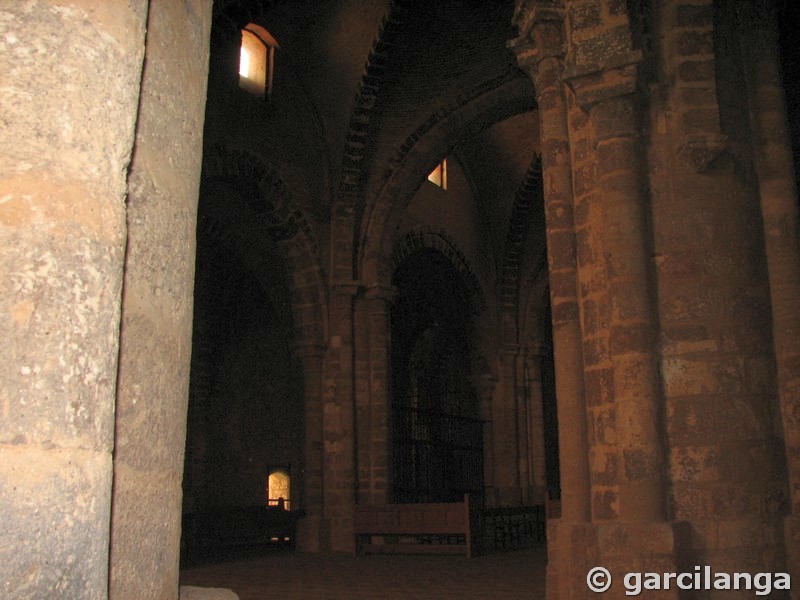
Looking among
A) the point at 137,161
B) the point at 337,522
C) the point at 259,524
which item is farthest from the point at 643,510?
the point at 259,524

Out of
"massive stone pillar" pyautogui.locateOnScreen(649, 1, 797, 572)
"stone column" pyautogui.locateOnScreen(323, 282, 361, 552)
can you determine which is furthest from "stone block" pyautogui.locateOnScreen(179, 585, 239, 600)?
"stone column" pyautogui.locateOnScreen(323, 282, 361, 552)

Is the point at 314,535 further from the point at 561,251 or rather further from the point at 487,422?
the point at 561,251

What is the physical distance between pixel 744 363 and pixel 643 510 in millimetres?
1196

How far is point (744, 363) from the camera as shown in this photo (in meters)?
5.42

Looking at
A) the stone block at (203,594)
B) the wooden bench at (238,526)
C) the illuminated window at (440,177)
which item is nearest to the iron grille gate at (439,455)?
the wooden bench at (238,526)

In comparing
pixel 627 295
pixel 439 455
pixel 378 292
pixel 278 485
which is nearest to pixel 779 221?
pixel 627 295

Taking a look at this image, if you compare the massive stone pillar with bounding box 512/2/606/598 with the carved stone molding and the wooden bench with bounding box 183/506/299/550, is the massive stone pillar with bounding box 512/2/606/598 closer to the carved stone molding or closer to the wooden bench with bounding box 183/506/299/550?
the carved stone molding

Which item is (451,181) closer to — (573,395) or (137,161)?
(573,395)

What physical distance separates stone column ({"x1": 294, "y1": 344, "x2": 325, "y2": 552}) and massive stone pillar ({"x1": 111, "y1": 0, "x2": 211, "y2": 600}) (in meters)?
11.7

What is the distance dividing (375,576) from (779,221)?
5620 millimetres

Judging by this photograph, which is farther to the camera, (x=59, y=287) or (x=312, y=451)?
(x=312, y=451)

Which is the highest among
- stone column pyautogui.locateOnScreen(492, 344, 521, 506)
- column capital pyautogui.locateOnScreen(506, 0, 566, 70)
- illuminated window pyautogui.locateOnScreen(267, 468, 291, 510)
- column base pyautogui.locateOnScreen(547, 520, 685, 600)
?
column capital pyautogui.locateOnScreen(506, 0, 566, 70)

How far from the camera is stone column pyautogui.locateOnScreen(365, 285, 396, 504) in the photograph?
12.9 m

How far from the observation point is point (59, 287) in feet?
3.68
